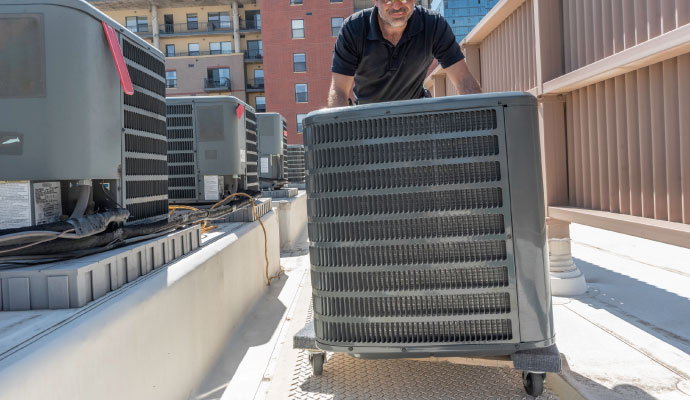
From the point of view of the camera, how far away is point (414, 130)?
1880mm

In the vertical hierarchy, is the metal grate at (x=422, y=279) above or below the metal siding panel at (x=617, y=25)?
below

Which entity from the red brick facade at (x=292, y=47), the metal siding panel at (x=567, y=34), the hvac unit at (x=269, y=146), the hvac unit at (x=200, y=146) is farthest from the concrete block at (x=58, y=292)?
the red brick facade at (x=292, y=47)

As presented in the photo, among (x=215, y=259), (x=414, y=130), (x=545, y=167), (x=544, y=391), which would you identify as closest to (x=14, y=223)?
(x=215, y=259)

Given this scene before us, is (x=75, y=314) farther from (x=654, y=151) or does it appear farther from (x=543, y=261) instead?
(x=654, y=151)

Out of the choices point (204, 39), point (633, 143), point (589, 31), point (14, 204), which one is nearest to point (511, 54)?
point (589, 31)

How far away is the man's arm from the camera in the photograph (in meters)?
2.57

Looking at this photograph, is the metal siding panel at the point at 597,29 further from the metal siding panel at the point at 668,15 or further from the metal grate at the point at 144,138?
the metal grate at the point at 144,138

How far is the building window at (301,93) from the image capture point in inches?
1427

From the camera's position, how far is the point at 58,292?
171 centimetres

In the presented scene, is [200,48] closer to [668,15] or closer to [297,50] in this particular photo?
[297,50]

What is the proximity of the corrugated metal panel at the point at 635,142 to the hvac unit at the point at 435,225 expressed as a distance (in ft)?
4.47

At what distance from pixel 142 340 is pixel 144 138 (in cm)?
113

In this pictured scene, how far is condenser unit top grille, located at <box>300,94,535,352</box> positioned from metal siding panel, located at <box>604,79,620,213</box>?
6.09ft

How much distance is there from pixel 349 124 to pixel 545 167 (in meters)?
2.65
